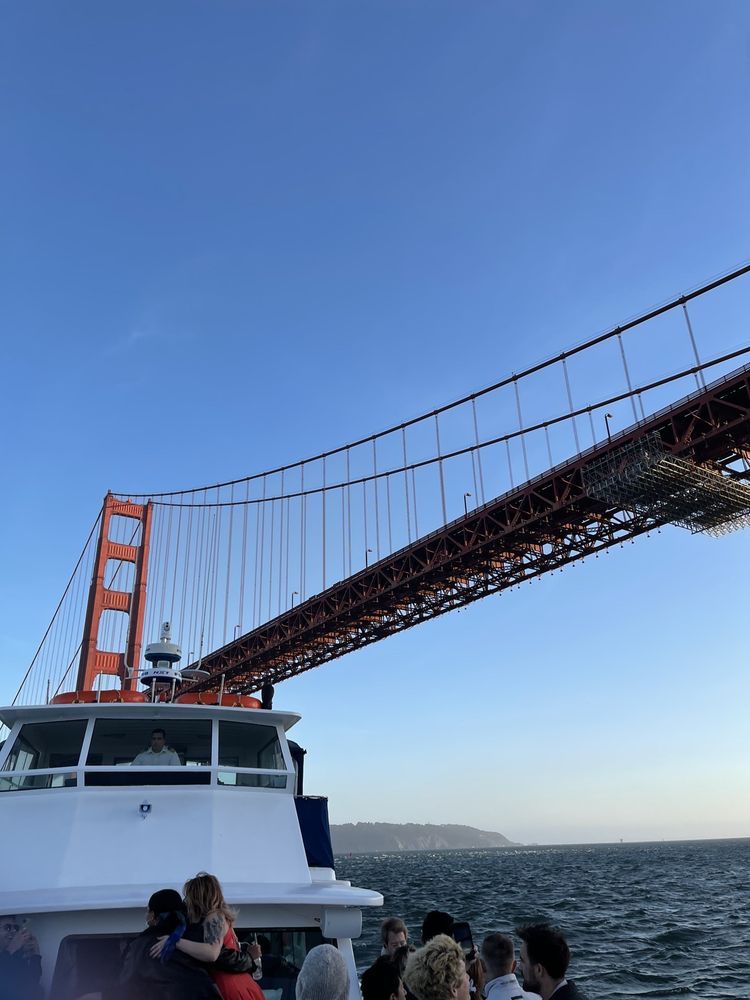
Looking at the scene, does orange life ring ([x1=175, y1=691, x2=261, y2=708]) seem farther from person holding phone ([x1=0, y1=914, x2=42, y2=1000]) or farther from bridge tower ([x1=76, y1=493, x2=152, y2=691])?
bridge tower ([x1=76, y1=493, x2=152, y2=691])

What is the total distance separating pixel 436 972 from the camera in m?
3.18

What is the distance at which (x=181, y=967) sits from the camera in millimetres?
3340

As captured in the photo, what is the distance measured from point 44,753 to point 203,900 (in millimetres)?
4594

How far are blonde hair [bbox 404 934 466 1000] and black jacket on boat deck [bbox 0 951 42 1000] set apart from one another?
8.05 ft

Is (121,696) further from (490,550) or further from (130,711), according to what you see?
(490,550)

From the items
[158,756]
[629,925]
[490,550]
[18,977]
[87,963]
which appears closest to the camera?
[18,977]

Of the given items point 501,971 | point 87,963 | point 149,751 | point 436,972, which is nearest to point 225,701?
point 149,751

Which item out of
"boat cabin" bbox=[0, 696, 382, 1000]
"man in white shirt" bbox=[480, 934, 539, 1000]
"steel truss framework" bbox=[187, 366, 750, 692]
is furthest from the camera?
"steel truss framework" bbox=[187, 366, 750, 692]

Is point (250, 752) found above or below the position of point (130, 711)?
below

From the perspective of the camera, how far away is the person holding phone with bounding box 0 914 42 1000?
423 centimetres

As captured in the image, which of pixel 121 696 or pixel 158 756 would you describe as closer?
pixel 158 756

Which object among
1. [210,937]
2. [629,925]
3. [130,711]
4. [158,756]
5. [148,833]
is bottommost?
[629,925]

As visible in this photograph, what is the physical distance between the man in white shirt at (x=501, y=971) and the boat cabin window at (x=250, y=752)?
288cm

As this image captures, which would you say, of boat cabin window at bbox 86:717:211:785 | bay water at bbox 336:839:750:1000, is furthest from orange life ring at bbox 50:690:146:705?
bay water at bbox 336:839:750:1000
